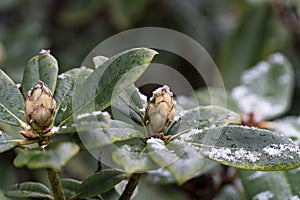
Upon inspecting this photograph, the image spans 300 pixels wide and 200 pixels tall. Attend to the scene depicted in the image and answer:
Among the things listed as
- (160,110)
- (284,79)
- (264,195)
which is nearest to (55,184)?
(160,110)

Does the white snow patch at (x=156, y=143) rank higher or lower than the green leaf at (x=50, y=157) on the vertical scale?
lower

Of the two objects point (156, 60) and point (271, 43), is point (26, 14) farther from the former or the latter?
point (271, 43)

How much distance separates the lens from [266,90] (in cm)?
159

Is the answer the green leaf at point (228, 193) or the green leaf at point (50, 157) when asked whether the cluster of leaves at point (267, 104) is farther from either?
the green leaf at point (50, 157)

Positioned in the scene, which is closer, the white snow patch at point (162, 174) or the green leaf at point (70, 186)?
the green leaf at point (70, 186)

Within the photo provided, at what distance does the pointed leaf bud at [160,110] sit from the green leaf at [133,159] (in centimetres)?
5

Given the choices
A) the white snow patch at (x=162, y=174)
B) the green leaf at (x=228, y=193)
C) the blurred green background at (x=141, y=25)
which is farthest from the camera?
the blurred green background at (x=141, y=25)

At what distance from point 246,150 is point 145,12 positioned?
71.5 inches

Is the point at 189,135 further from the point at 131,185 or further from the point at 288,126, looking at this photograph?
the point at 288,126

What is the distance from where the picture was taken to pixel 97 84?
815mm

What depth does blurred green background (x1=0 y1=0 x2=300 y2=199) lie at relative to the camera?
2.09 meters

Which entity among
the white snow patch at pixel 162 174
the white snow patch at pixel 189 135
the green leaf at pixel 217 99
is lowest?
the white snow patch at pixel 162 174

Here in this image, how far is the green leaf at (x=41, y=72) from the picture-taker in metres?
0.88

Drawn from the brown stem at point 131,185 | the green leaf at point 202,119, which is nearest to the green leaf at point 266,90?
the green leaf at point 202,119
